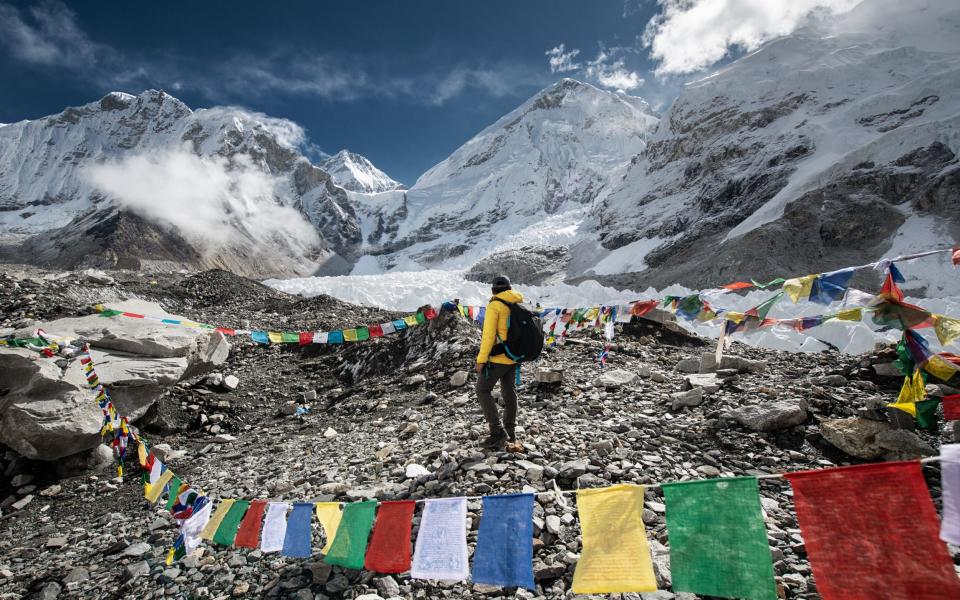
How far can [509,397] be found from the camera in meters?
4.96

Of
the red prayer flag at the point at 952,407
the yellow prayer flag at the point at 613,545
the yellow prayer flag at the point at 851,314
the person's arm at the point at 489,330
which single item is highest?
the yellow prayer flag at the point at 851,314

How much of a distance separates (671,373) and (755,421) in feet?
11.6

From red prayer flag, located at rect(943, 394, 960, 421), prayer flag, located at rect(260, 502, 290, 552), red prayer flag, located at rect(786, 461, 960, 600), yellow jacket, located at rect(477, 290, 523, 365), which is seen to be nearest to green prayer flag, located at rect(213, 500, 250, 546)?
prayer flag, located at rect(260, 502, 290, 552)

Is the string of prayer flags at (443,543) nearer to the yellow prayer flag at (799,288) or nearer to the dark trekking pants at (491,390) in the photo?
the dark trekking pants at (491,390)

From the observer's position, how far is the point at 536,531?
3451 millimetres

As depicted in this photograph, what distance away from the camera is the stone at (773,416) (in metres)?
5.02

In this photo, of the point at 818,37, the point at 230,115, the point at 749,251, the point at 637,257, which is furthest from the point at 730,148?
the point at 230,115

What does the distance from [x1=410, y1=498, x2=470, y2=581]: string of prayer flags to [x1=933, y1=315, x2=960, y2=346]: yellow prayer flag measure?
5.23 meters

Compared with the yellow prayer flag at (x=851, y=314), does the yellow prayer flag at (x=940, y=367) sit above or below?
below

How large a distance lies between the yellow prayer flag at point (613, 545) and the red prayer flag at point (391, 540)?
48.7 inches

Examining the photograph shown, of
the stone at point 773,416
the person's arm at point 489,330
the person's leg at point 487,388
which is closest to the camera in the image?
the person's arm at point 489,330

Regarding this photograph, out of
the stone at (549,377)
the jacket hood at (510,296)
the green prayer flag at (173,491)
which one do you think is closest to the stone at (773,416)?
the stone at (549,377)

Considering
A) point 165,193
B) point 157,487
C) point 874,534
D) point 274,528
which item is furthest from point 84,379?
point 165,193

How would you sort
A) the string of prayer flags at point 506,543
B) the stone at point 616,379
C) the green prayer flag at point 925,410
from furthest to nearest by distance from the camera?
the stone at point 616,379, the green prayer flag at point 925,410, the string of prayer flags at point 506,543
